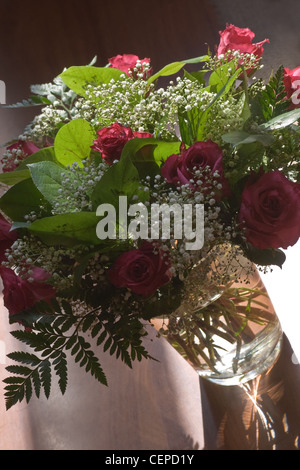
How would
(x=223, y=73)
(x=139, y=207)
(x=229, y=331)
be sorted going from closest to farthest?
(x=139, y=207)
(x=223, y=73)
(x=229, y=331)

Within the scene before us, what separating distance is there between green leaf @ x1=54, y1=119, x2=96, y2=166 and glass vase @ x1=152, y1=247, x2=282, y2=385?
0.75 ft

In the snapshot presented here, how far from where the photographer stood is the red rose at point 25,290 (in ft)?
2.22

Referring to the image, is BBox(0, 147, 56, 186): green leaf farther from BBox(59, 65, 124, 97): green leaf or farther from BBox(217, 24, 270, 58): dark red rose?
BBox(217, 24, 270, 58): dark red rose

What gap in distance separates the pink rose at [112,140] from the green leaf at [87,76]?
0.13 m

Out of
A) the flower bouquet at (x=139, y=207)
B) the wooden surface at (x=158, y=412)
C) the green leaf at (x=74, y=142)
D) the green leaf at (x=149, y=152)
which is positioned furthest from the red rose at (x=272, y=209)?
the wooden surface at (x=158, y=412)

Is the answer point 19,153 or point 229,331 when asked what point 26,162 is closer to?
point 19,153

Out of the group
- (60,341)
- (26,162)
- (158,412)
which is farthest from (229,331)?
(26,162)

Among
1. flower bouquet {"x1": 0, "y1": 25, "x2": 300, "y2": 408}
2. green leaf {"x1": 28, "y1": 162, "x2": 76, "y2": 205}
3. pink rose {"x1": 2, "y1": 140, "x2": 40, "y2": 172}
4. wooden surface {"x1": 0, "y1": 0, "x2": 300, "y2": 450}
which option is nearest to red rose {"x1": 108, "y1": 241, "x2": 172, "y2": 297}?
flower bouquet {"x1": 0, "y1": 25, "x2": 300, "y2": 408}

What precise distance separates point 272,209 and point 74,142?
250 millimetres

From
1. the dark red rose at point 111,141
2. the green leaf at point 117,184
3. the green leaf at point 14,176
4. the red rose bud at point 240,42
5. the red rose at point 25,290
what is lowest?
the red rose at point 25,290

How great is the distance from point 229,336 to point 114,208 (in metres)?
0.34

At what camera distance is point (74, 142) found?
28.0 inches

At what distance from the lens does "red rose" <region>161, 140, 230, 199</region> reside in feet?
2.05

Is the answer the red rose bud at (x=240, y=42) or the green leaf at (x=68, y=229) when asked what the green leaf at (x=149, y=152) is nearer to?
the green leaf at (x=68, y=229)
